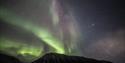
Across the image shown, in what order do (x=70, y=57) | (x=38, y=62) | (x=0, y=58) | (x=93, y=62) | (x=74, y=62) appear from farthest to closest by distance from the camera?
(x=0, y=58) < (x=70, y=57) < (x=38, y=62) < (x=74, y=62) < (x=93, y=62)

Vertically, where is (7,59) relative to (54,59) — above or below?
above

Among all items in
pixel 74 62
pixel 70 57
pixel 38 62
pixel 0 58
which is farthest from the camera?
pixel 0 58

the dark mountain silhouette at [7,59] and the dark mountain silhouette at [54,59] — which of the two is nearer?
the dark mountain silhouette at [54,59]

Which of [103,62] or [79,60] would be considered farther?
[79,60]

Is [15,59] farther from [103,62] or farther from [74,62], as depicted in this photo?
[103,62]

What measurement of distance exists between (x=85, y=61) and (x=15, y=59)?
1397 inches

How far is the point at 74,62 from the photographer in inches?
3135

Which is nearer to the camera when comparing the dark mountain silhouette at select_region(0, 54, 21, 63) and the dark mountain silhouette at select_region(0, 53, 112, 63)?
the dark mountain silhouette at select_region(0, 53, 112, 63)

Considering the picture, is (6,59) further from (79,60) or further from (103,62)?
(103,62)

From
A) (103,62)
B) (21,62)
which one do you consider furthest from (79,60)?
(21,62)

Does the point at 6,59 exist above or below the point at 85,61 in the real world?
above

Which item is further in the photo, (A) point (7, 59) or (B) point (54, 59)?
(A) point (7, 59)

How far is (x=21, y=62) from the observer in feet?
303

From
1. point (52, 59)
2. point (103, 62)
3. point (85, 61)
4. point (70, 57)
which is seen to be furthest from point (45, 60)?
point (103, 62)
